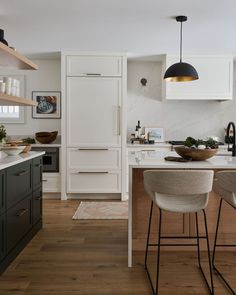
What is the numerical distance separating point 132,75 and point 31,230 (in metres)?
3.44

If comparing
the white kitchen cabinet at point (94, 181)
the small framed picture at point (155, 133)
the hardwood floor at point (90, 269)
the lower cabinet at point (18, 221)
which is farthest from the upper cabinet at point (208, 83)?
the lower cabinet at point (18, 221)

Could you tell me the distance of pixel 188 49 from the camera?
493 centimetres

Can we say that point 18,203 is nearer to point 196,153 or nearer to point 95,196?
point 196,153

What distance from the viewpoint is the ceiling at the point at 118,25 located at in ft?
10.6

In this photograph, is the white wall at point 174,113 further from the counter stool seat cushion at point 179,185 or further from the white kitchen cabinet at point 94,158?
the counter stool seat cushion at point 179,185

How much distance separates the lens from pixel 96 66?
5066 millimetres

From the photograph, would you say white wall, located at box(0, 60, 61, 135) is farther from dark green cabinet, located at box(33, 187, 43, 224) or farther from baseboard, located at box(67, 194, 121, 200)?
dark green cabinet, located at box(33, 187, 43, 224)

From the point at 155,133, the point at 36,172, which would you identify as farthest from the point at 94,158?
the point at 36,172

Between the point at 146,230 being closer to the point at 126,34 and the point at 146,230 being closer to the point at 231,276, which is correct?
the point at 231,276

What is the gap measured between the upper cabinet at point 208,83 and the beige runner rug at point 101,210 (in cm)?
193

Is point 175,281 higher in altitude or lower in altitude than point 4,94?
lower

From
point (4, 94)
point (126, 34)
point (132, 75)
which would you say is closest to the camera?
point (4, 94)

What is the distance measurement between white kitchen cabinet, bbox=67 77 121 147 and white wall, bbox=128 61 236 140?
2.30ft

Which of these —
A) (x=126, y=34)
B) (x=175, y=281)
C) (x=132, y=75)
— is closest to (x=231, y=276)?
(x=175, y=281)
